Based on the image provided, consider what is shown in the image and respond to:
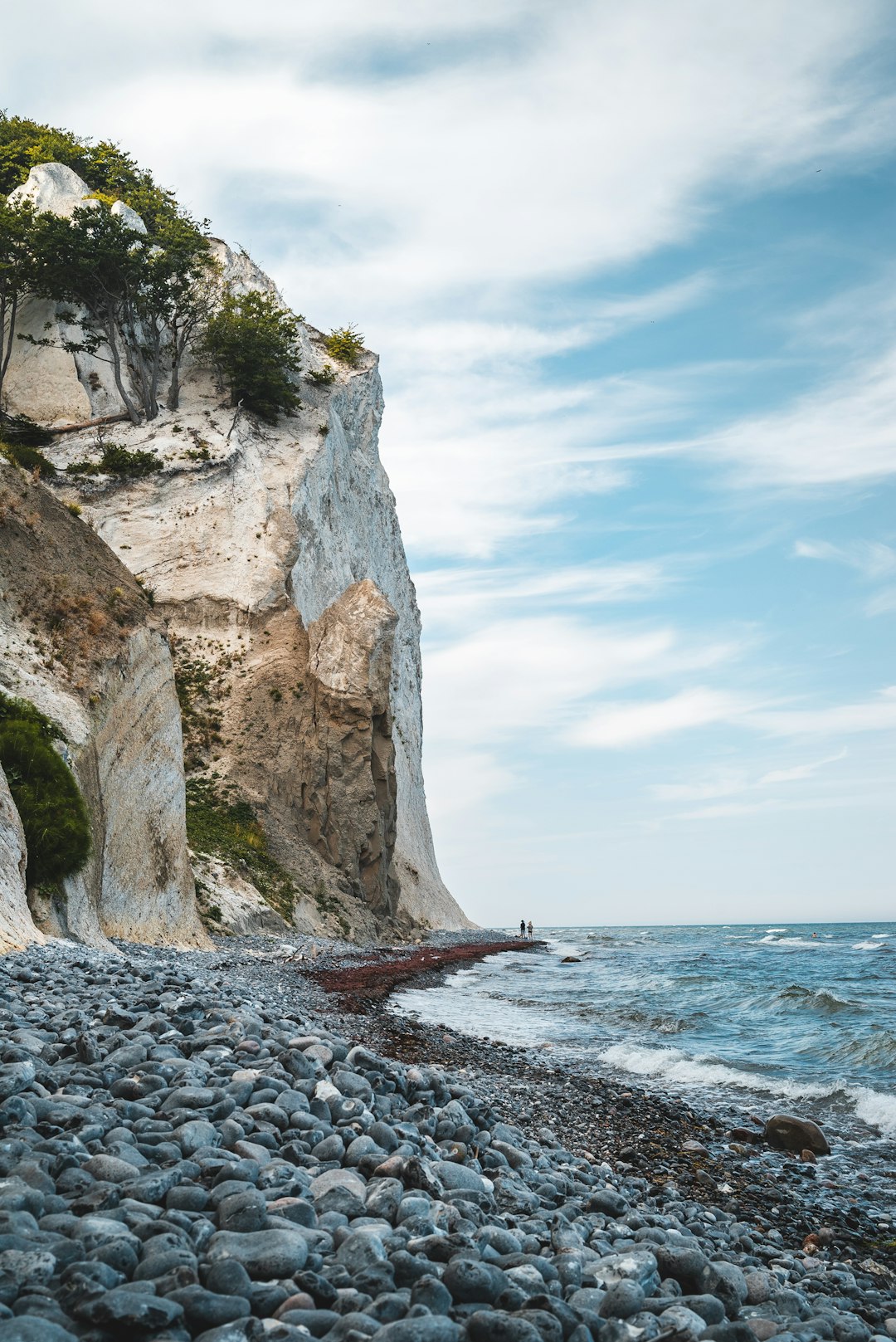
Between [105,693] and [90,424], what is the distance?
111ft

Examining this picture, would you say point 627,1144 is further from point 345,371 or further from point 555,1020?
point 345,371

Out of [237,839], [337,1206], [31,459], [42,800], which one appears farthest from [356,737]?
[337,1206]

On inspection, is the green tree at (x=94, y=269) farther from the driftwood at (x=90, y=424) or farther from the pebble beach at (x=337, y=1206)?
the pebble beach at (x=337, y=1206)

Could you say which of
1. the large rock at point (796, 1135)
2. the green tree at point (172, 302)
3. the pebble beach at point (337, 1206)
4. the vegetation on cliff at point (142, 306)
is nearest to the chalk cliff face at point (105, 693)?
the pebble beach at point (337, 1206)

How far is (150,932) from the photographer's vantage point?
1948cm

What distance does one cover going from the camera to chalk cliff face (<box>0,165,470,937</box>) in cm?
3569

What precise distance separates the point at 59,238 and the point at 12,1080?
1937 inches

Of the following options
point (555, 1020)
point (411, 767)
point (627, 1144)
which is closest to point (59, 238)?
point (411, 767)

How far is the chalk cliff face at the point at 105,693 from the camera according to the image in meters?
17.2

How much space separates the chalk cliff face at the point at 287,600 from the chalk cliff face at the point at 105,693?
195 inches

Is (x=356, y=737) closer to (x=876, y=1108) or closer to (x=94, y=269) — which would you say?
(x=876, y=1108)

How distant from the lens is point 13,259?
46812mm

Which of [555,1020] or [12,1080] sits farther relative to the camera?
[555,1020]

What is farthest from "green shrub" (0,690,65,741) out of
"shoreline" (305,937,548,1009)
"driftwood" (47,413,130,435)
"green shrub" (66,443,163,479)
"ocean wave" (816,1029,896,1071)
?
"driftwood" (47,413,130,435)
